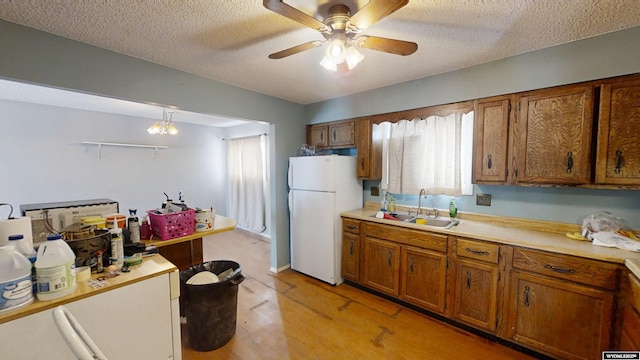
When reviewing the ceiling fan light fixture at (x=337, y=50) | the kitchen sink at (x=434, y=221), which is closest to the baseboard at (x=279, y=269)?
the kitchen sink at (x=434, y=221)

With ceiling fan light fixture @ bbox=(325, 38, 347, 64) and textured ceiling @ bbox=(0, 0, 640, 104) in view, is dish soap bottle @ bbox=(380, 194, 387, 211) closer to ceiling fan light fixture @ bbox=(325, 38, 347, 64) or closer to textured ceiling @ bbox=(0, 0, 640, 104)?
textured ceiling @ bbox=(0, 0, 640, 104)

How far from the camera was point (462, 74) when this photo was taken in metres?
2.38

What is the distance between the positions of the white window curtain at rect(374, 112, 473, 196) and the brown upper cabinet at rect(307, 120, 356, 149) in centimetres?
38

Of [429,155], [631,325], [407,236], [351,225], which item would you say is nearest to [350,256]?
[351,225]

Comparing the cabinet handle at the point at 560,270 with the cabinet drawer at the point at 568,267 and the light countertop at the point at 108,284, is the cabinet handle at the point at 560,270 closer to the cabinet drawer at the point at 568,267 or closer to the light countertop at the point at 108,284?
the cabinet drawer at the point at 568,267

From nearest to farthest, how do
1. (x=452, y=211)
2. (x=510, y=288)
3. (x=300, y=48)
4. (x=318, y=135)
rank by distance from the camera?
(x=300, y=48)
(x=510, y=288)
(x=452, y=211)
(x=318, y=135)

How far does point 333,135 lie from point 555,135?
224cm

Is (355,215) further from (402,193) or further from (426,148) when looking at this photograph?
(426,148)

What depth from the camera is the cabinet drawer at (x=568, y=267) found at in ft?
5.18

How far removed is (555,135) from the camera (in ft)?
6.44

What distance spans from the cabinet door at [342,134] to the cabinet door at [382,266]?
127 cm

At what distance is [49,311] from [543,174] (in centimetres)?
323

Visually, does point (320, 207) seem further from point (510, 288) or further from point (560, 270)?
point (560, 270)

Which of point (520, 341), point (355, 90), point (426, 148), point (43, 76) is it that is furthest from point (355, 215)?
point (43, 76)
